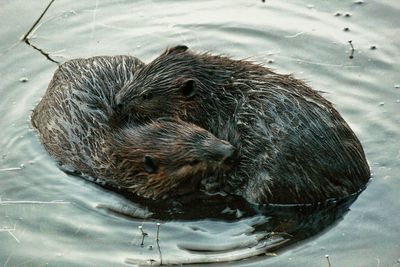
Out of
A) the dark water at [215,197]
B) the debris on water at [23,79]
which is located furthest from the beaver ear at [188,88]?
the debris on water at [23,79]

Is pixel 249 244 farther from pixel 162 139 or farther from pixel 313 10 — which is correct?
pixel 313 10

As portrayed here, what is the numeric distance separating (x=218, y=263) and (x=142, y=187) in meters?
1.20

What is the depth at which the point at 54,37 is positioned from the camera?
1038cm

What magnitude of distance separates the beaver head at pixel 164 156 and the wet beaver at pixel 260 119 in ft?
0.71

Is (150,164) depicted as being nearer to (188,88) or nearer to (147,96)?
(147,96)

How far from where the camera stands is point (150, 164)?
26.7ft

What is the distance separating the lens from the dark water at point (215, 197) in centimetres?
756

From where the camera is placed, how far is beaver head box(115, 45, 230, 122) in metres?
8.32

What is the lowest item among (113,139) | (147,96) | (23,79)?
(23,79)

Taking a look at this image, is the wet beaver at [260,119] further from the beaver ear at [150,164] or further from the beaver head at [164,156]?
the beaver ear at [150,164]

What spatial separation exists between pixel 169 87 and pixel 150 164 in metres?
0.62

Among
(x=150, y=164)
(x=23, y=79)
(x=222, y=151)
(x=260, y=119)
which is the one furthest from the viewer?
(x=23, y=79)

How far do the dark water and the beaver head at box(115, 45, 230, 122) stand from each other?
70 centimetres

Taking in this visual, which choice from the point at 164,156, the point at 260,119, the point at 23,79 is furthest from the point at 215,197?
the point at 23,79
